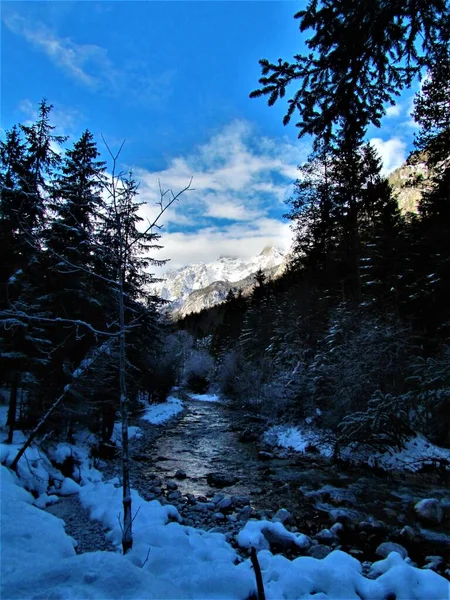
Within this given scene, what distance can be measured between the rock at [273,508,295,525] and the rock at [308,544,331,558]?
5.86 feet

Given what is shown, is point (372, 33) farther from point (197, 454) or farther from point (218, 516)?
point (197, 454)

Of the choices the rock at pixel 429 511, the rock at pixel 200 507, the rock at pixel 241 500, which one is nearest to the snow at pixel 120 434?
the rock at pixel 200 507

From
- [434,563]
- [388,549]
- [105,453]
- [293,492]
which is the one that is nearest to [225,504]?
[293,492]

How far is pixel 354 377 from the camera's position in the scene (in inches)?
640

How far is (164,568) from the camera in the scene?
18.2 feet

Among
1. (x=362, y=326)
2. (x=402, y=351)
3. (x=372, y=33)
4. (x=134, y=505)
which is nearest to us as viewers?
(x=372, y=33)

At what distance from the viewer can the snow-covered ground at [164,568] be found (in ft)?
11.7

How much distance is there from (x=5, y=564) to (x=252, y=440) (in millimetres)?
18153

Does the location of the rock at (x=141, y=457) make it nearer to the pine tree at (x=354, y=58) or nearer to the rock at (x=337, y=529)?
the rock at (x=337, y=529)

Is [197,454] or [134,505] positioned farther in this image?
[197,454]

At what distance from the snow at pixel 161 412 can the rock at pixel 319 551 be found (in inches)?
793

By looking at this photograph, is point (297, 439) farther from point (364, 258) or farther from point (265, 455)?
point (364, 258)

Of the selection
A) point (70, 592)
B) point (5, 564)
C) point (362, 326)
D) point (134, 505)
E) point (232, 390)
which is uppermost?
point (362, 326)

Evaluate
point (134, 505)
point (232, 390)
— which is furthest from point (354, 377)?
point (232, 390)
